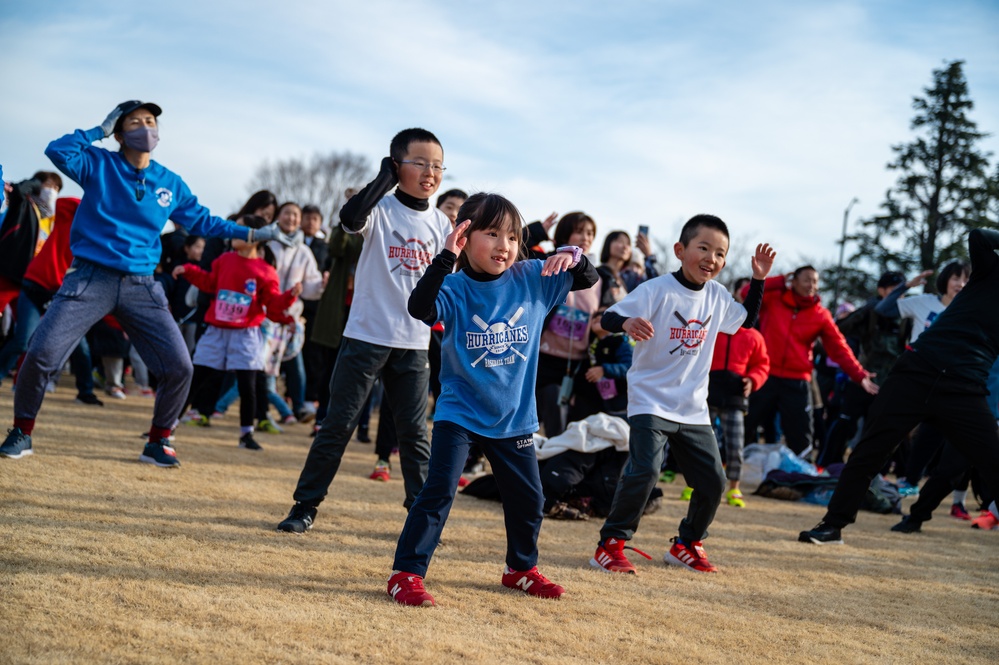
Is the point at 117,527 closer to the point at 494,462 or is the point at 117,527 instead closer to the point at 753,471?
the point at 494,462

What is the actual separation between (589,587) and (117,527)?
2.33 m

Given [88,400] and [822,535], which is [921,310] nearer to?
[822,535]

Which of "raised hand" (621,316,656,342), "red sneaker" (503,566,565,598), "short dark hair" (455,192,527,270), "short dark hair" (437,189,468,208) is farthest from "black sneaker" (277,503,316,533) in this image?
"short dark hair" (437,189,468,208)

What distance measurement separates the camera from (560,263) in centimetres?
391

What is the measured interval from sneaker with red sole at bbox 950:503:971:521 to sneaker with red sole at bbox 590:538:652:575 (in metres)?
5.00

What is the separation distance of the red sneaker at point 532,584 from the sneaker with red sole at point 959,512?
19.2 feet

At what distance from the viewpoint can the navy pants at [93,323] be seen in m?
5.38

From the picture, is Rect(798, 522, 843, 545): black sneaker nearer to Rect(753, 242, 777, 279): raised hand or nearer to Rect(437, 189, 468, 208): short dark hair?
Rect(753, 242, 777, 279): raised hand

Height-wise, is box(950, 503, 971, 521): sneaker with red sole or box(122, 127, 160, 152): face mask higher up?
box(122, 127, 160, 152): face mask

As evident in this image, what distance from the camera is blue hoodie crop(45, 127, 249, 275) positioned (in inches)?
212

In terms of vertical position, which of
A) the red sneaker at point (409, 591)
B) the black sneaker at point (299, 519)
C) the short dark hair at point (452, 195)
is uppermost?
the short dark hair at point (452, 195)

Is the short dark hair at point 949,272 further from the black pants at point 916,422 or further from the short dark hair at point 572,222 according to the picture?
the short dark hair at point 572,222

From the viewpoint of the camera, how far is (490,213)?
3875 millimetres

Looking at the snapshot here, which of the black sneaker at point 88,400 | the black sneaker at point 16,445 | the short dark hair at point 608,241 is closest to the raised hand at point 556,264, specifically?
the black sneaker at point 16,445
